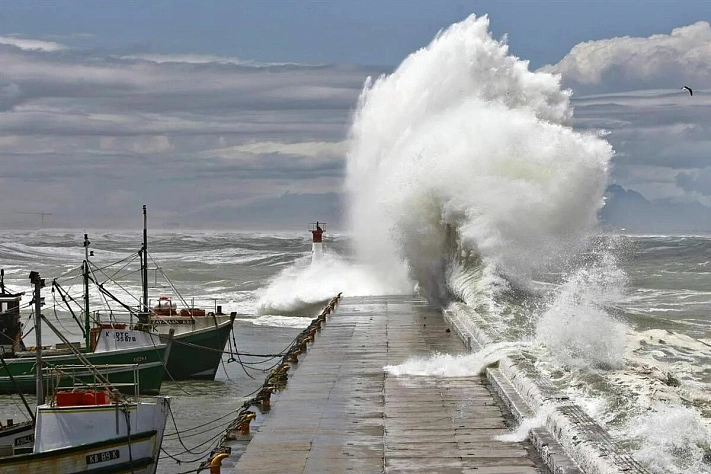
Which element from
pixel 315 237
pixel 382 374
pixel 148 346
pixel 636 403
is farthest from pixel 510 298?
pixel 315 237

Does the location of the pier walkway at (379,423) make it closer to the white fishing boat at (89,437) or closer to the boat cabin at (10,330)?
the white fishing boat at (89,437)

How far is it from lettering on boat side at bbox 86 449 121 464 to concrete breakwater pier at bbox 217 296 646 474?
1.82m

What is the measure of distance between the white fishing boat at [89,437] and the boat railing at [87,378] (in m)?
0.12

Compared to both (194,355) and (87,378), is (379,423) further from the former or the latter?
(194,355)

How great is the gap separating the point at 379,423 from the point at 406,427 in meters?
0.43

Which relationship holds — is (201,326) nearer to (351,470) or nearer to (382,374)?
(382,374)

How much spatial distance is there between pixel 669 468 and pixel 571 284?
11.0m

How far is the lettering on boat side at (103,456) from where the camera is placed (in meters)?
13.2

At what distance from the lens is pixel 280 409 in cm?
1394

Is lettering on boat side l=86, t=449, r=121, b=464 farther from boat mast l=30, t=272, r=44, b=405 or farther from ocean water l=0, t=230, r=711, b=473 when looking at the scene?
ocean water l=0, t=230, r=711, b=473

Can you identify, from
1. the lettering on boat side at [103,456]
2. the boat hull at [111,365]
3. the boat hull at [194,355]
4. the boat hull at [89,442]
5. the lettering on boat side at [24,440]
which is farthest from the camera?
the boat hull at [194,355]

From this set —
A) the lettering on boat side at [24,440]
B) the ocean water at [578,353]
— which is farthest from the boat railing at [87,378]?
the ocean water at [578,353]

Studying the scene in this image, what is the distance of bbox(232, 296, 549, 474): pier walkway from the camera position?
10766mm

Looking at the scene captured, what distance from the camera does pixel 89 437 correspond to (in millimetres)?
13305
